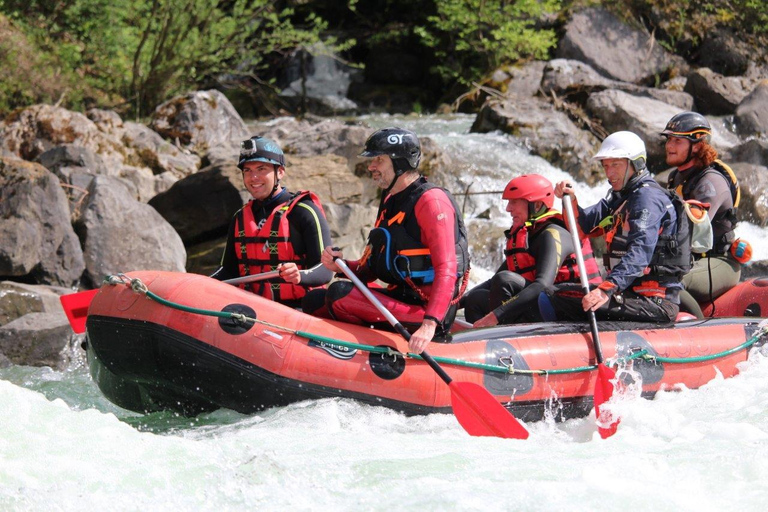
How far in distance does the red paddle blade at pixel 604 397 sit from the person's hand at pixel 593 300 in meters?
0.31

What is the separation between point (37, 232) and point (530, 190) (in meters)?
4.61

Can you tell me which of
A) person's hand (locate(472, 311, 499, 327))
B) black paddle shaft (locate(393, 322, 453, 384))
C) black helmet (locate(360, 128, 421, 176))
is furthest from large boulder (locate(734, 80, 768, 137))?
black paddle shaft (locate(393, 322, 453, 384))

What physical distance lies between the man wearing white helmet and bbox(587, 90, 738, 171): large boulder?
308 inches


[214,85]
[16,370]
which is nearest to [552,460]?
[16,370]

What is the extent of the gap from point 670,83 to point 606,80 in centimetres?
125

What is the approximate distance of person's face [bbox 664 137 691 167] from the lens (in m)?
6.10

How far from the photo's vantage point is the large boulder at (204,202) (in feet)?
30.2

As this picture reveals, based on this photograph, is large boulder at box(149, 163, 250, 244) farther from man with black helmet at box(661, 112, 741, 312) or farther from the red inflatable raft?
man with black helmet at box(661, 112, 741, 312)

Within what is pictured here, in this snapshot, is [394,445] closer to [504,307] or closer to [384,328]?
[384,328]

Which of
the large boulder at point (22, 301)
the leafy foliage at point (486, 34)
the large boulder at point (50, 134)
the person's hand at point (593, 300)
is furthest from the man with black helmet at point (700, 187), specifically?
the leafy foliage at point (486, 34)

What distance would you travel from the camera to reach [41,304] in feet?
24.2

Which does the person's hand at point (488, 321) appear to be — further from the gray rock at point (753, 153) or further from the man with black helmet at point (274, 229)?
the gray rock at point (753, 153)

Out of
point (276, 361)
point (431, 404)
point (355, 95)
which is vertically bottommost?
point (355, 95)

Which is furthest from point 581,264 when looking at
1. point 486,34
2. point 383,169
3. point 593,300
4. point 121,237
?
point 486,34
